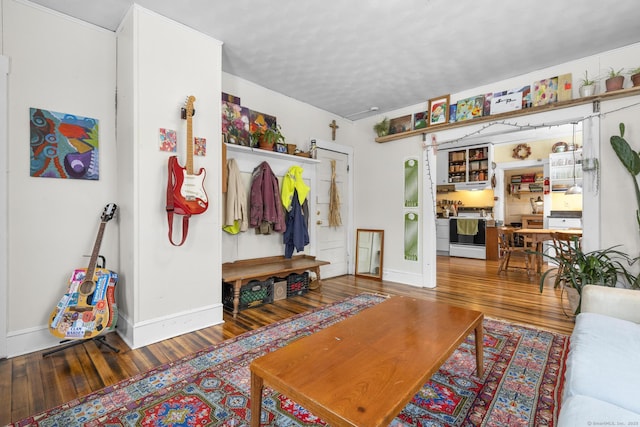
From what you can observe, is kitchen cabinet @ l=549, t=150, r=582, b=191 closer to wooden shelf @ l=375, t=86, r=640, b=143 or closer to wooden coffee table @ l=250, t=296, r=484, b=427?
wooden shelf @ l=375, t=86, r=640, b=143

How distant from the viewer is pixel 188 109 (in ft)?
8.20

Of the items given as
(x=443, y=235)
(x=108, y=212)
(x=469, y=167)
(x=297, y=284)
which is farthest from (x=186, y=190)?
(x=469, y=167)

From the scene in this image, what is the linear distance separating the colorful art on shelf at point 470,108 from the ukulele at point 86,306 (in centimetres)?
411

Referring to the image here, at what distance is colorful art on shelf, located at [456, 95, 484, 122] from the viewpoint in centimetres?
371

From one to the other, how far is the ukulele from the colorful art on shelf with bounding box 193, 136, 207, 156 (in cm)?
101

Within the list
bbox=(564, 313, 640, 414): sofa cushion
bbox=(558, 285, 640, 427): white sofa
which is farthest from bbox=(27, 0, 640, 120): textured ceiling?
bbox=(564, 313, 640, 414): sofa cushion

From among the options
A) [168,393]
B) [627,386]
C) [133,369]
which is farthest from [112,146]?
[627,386]

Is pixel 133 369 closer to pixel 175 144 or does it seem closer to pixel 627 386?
pixel 175 144

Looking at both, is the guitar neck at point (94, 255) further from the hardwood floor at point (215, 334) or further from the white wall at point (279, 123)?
the white wall at point (279, 123)

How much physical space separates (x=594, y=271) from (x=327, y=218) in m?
3.10

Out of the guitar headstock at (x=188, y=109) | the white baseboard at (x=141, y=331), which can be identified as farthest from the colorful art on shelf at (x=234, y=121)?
the white baseboard at (x=141, y=331)

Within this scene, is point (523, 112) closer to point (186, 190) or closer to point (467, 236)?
point (186, 190)

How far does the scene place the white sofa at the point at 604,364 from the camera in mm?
939

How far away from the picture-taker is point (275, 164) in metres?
3.88
